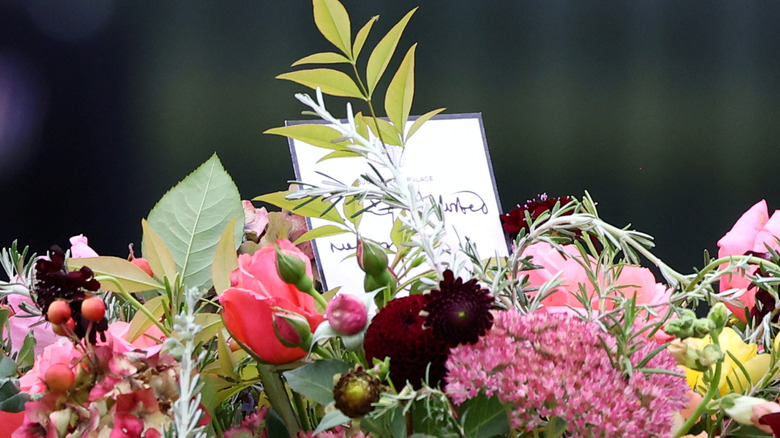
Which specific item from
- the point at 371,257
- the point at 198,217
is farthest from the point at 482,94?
the point at 371,257

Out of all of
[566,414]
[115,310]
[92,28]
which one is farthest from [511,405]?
[92,28]

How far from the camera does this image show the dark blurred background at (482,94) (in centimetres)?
341

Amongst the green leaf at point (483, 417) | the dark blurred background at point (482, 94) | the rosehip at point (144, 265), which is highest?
the rosehip at point (144, 265)

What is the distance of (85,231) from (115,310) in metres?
2.98

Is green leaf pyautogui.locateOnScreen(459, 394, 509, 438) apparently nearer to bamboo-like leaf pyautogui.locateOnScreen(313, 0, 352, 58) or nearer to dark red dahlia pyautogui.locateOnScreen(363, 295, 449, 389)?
dark red dahlia pyautogui.locateOnScreen(363, 295, 449, 389)

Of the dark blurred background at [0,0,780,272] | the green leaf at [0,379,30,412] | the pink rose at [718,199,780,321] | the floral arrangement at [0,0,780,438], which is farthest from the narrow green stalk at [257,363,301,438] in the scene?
the dark blurred background at [0,0,780,272]

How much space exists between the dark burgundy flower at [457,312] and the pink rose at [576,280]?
0.38ft

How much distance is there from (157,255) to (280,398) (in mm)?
88

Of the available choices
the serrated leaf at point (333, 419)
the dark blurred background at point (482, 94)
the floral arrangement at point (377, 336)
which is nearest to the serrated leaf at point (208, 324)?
the floral arrangement at point (377, 336)

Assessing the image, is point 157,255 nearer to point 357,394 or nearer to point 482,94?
point 357,394

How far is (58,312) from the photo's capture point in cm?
28

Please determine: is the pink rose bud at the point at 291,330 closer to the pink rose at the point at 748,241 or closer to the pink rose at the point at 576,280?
the pink rose at the point at 576,280

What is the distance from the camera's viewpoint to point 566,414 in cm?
25

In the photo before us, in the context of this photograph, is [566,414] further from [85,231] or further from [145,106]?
[145,106]
